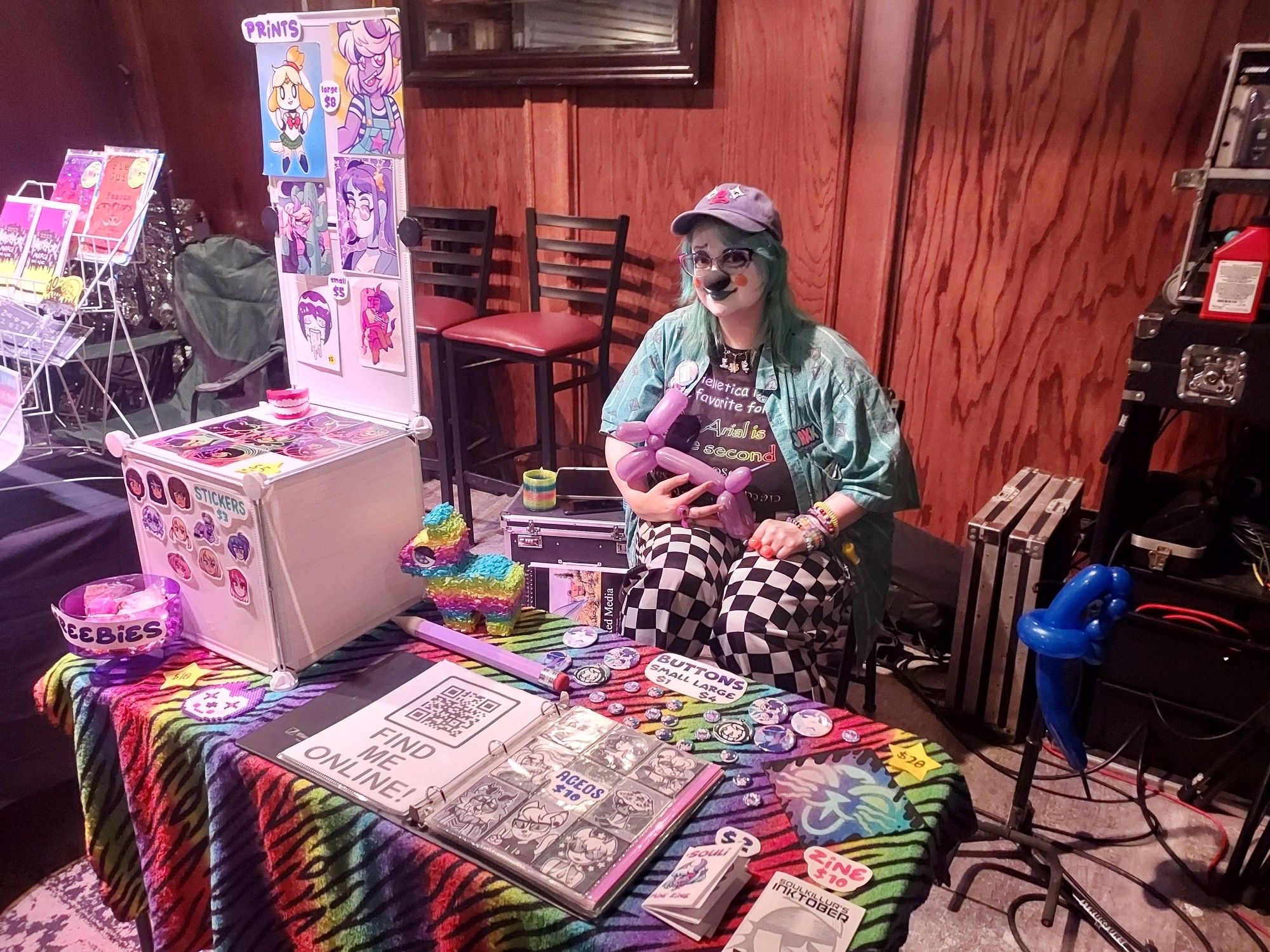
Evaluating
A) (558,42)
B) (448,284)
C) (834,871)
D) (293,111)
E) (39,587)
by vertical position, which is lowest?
(39,587)

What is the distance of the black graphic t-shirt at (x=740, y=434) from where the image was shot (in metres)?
1.59

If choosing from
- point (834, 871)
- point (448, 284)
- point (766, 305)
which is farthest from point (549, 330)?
point (834, 871)

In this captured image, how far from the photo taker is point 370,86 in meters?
1.14

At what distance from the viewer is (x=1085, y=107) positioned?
206cm

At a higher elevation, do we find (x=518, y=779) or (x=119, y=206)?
(x=119, y=206)

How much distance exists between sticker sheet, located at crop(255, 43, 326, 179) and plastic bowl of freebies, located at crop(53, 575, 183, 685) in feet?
1.94

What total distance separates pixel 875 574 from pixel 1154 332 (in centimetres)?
63

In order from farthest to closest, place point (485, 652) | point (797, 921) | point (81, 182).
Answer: point (81, 182) < point (485, 652) < point (797, 921)

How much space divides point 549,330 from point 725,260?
1.16 meters

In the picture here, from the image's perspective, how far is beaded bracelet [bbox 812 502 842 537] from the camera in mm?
1506

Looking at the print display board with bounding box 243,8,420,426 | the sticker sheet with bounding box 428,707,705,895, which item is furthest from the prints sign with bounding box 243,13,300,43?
the sticker sheet with bounding box 428,707,705,895

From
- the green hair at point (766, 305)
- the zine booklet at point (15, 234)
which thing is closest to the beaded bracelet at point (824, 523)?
the green hair at point (766, 305)

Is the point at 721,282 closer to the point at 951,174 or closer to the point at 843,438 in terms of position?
the point at 843,438

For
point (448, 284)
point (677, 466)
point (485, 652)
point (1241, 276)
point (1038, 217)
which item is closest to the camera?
point (485, 652)
